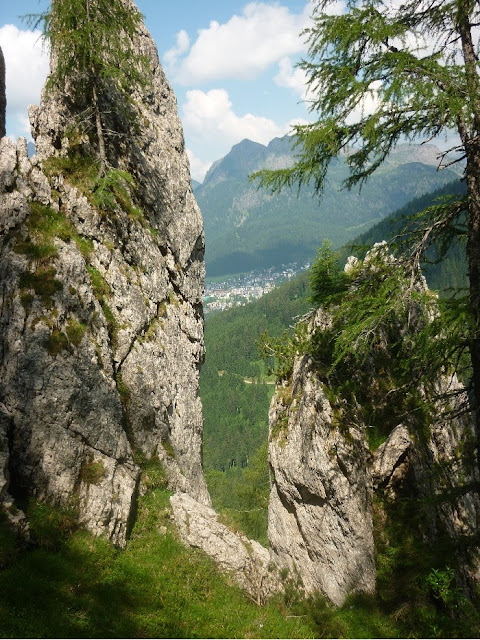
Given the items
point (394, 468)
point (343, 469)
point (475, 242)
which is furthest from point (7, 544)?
point (475, 242)

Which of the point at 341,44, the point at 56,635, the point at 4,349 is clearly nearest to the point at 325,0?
the point at 341,44

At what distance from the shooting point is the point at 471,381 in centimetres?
875

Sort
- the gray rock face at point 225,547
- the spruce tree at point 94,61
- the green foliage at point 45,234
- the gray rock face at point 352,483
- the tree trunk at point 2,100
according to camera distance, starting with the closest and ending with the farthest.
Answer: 1. the gray rock face at point 352,483
2. the green foliage at point 45,234
3. the gray rock face at point 225,547
4. the spruce tree at point 94,61
5. the tree trunk at point 2,100

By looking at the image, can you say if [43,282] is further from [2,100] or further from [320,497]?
[2,100]

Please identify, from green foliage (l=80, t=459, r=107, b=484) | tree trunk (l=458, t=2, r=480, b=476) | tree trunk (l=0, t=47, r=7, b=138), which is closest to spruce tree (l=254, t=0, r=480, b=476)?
tree trunk (l=458, t=2, r=480, b=476)

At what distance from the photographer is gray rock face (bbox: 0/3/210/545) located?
42.5ft

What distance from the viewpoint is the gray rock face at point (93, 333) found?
12969 mm

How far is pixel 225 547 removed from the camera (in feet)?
50.6

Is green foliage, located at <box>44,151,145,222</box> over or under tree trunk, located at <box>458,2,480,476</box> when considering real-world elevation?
over

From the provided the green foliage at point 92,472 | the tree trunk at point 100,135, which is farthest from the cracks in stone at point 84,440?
the tree trunk at point 100,135

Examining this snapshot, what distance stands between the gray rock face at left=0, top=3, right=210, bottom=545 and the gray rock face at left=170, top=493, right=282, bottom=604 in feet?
5.92

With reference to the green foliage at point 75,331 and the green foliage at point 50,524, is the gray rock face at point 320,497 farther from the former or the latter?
the green foliage at point 75,331

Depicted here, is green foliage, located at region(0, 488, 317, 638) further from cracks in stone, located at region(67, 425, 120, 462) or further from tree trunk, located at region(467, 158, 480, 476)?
tree trunk, located at region(467, 158, 480, 476)

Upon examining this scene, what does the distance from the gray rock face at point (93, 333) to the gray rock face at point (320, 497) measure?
5.11 m
